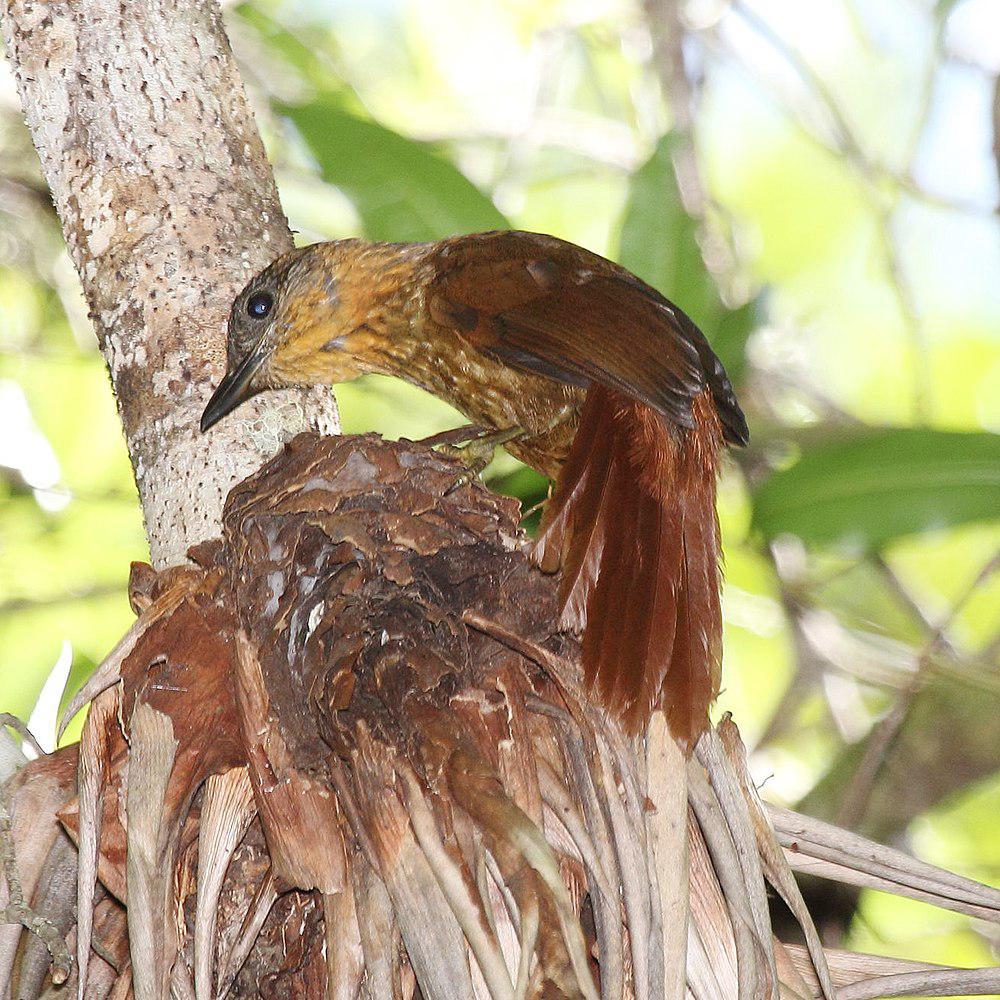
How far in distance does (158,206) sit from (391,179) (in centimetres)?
102

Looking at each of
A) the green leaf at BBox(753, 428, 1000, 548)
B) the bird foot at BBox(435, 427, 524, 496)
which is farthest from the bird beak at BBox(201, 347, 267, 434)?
the green leaf at BBox(753, 428, 1000, 548)

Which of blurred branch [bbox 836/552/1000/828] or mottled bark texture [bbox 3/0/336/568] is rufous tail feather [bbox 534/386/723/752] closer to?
mottled bark texture [bbox 3/0/336/568]

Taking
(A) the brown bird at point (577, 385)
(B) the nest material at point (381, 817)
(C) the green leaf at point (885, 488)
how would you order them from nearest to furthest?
(B) the nest material at point (381, 817) < (A) the brown bird at point (577, 385) < (C) the green leaf at point (885, 488)

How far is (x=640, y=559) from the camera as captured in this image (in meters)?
1.94

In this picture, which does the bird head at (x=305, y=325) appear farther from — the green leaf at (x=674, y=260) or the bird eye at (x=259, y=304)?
the green leaf at (x=674, y=260)

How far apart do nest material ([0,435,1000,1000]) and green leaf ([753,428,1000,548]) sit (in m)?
1.21

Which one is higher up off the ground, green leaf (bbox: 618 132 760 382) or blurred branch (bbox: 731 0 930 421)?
blurred branch (bbox: 731 0 930 421)

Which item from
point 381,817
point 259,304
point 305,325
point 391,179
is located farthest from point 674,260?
point 381,817

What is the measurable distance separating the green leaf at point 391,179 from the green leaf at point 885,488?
935 millimetres

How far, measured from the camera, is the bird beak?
215 centimetres

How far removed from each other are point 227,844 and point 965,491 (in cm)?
187

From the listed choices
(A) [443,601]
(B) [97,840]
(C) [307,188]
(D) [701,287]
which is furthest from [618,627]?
(C) [307,188]

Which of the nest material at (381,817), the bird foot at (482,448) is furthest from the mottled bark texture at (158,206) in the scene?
the bird foot at (482,448)

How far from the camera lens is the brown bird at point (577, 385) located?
185 cm
